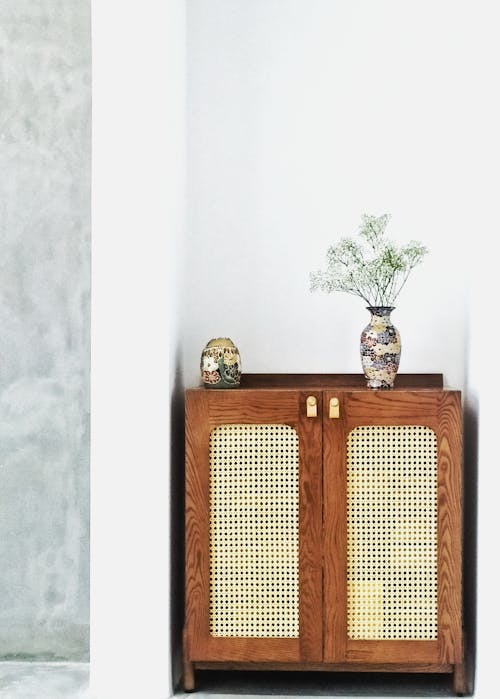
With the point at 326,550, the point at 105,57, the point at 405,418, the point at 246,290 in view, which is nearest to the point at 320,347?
the point at 246,290

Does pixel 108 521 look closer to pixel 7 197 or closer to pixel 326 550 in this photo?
pixel 326 550

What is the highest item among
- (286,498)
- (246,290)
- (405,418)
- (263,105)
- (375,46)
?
(375,46)

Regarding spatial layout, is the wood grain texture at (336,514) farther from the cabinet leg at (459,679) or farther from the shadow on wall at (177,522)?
the shadow on wall at (177,522)

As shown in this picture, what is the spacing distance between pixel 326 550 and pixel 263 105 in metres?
1.61

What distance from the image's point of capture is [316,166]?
300 cm

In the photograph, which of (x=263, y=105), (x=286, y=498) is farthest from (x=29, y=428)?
(x=263, y=105)

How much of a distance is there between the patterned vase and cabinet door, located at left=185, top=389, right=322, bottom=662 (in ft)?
0.87

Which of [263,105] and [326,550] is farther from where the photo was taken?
[263,105]

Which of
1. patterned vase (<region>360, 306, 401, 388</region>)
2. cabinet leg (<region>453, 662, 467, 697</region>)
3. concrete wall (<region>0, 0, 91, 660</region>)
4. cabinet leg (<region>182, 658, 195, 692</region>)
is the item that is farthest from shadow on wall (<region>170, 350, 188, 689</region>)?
cabinet leg (<region>453, 662, 467, 697</region>)

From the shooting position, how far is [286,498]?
2.55 meters

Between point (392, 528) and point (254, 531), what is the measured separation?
43cm

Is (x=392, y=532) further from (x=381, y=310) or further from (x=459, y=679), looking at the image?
(x=381, y=310)

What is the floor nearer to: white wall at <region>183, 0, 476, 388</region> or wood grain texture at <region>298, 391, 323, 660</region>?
wood grain texture at <region>298, 391, 323, 660</region>

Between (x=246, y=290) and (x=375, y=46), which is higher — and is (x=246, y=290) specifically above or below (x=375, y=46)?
below
